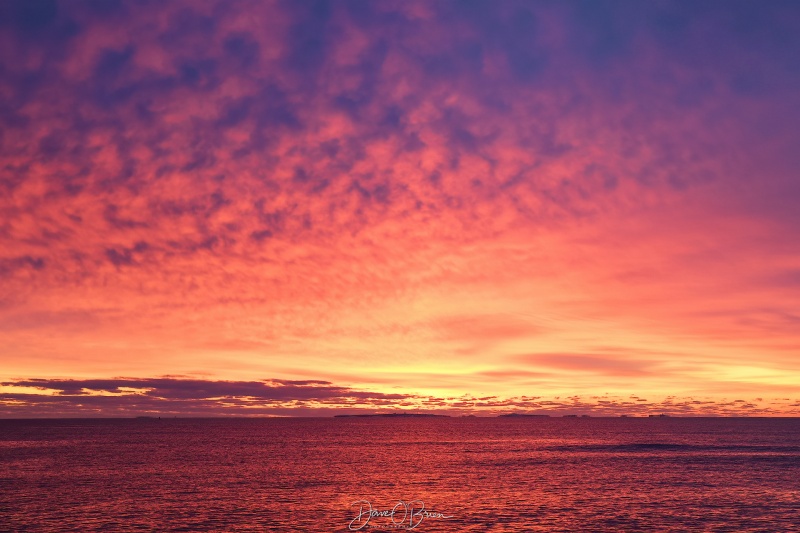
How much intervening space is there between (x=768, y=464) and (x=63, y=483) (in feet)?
375

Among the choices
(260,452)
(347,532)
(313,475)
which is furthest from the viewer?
(260,452)

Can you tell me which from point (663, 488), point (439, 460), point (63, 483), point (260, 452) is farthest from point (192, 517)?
point (260, 452)

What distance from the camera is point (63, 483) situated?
8756 centimetres

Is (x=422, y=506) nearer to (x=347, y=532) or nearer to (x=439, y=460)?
(x=347, y=532)

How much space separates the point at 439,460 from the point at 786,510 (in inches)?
2874

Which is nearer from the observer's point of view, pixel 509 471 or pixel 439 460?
pixel 509 471

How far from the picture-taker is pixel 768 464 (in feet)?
379

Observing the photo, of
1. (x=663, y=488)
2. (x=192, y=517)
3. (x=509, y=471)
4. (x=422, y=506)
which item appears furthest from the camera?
(x=509, y=471)

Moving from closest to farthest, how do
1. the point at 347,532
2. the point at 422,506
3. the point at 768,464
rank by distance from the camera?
the point at 347,532, the point at 422,506, the point at 768,464

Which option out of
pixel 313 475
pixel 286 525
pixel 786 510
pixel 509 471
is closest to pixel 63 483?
pixel 313 475

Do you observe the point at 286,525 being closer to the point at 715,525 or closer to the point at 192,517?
the point at 192,517

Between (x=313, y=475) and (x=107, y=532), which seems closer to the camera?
(x=107, y=532)

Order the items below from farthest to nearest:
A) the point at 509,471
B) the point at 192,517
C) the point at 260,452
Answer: the point at 260,452 < the point at 509,471 < the point at 192,517

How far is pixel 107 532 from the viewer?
5453 cm
